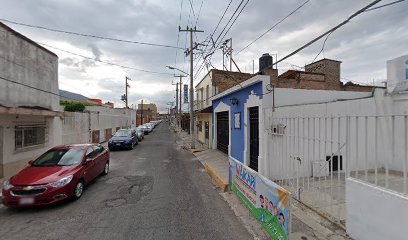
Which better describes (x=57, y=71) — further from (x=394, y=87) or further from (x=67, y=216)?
(x=394, y=87)

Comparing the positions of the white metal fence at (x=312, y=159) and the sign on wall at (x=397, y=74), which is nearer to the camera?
the white metal fence at (x=312, y=159)

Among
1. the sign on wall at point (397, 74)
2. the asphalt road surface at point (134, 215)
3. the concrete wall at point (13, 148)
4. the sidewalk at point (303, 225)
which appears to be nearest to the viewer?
the sidewalk at point (303, 225)

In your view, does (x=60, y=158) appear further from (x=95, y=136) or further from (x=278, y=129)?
(x=95, y=136)

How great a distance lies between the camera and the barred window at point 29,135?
8.96 metres

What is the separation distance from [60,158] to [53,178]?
4.41ft

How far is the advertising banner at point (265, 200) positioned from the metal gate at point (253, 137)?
308 centimetres

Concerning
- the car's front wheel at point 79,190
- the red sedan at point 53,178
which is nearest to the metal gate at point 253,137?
the red sedan at point 53,178

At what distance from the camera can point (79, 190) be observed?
6.20 metres

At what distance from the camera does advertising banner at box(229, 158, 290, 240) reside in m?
3.54

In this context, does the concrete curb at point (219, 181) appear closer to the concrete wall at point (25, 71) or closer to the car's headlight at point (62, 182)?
the car's headlight at point (62, 182)

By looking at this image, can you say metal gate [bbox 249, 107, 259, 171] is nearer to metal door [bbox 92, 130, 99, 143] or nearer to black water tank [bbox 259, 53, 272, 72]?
black water tank [bbox 259, 53, 272, 72]

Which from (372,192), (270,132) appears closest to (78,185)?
(270,132)

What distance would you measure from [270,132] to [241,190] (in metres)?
2.53

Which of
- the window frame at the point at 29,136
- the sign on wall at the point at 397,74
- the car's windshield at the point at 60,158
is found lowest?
the car's windshield at the point at 60,158
